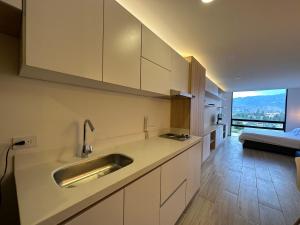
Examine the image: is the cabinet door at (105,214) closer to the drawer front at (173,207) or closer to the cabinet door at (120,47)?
the drawer front at (173,207)

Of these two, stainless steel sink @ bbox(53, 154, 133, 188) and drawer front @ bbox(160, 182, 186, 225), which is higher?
stainless steel sink @ bbox(53, 154, 133, 188)

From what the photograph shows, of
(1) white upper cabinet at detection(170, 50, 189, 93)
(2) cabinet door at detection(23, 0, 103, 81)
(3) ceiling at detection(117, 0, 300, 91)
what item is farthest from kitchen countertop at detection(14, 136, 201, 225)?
(3) ceiling at detection(117, 0, 300, 91)

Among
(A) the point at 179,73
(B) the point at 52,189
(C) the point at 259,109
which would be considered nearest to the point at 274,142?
(C) the point at 259,109

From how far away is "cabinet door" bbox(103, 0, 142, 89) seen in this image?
110 cm

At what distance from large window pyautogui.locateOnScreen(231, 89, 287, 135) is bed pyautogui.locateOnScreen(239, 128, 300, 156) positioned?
1.92m

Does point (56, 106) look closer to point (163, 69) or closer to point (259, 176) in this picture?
point (163, 69)

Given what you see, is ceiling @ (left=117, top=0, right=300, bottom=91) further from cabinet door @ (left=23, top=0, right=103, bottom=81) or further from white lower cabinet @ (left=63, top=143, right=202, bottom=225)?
white lower cabinet @ (left=63, top=143, right=202, bottom=225)

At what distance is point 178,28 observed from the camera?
184 cm

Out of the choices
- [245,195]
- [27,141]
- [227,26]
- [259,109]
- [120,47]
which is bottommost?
[245,195]

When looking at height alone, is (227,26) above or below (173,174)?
above

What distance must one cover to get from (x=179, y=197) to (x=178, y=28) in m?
2.08

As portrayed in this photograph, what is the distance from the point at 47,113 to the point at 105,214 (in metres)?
0.83

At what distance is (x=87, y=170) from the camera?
1.21 metres

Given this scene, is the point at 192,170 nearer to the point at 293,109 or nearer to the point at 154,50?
the point at 154,50
